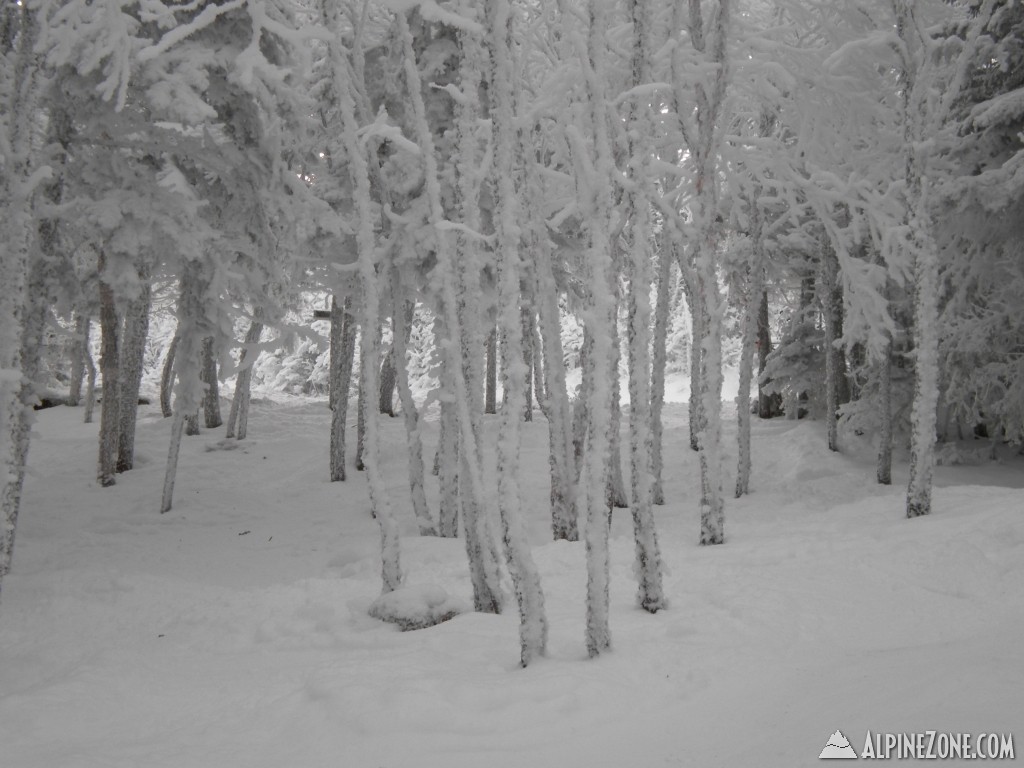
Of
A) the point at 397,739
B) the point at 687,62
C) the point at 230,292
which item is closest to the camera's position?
the point at 397,739

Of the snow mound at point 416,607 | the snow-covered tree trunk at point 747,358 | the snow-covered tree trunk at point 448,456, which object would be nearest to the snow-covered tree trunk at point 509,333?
the snow mound at point 416,607

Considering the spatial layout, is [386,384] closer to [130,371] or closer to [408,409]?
[130,371]

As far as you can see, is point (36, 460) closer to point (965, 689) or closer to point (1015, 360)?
point (965, 689)

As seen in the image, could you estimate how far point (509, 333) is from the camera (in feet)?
13.6

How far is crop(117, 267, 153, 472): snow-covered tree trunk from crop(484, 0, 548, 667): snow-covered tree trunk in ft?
33.9

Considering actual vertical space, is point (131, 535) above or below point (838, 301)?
below

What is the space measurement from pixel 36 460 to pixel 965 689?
60.2ft

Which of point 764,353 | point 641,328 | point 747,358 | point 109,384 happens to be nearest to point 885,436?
point 747,358

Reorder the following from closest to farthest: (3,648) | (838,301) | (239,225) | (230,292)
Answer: (3,648)
(239,225)
(230,292)
(838,301)

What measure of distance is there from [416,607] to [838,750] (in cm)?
340

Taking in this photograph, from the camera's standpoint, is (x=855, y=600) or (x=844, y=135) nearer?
(x=855, y=600)

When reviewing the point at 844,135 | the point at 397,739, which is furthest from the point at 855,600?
the point at 844,135

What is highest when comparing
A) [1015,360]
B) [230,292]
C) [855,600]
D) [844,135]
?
[844,135]

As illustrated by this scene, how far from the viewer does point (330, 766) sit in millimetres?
2975
